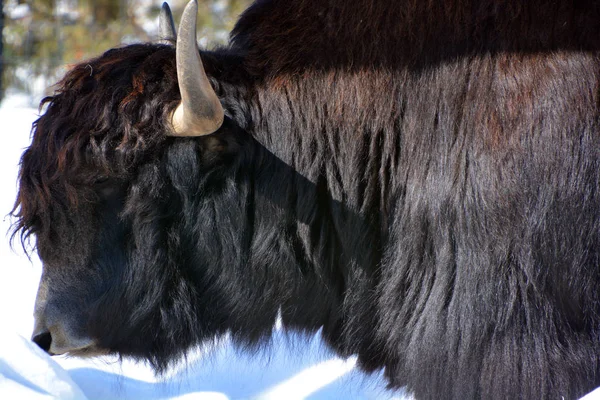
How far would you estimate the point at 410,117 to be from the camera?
8.08 ft

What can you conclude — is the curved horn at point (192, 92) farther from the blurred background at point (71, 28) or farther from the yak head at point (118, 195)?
the blurred background at point (71, 28)

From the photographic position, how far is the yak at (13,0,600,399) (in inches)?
89.6

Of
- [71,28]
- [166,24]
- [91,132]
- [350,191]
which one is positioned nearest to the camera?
[91,132]

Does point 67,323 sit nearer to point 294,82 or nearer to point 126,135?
Result: point 126,135

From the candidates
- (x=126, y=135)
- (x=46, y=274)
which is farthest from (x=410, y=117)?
(x=46, y=274)

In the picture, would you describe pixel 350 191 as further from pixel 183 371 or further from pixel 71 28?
pixel 71 28

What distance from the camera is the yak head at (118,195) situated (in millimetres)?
2420

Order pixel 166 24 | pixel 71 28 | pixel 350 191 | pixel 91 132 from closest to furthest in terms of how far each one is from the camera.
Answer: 1. pixel 91 132
2. pixel 350 191
3. pixel 166 24
4. pixel 71 28

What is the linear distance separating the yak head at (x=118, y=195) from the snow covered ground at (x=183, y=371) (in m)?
0.36

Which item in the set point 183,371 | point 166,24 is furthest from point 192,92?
point 183,371

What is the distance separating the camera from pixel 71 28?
456 inches

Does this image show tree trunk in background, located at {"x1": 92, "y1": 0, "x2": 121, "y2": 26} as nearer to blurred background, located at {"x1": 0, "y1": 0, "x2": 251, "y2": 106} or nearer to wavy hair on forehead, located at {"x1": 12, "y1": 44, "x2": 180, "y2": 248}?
blurred background, located at {"x1": 0, "y1": 0, "x2": 251, "y2": 106}

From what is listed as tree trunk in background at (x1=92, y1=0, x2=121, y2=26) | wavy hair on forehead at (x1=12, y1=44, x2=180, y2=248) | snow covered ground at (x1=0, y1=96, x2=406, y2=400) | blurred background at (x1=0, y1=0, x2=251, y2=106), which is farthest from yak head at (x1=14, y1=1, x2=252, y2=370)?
tree trunk in background at (x1=92, y1=0, x2=121, y2=26)

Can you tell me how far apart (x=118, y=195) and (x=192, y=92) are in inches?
18.7
